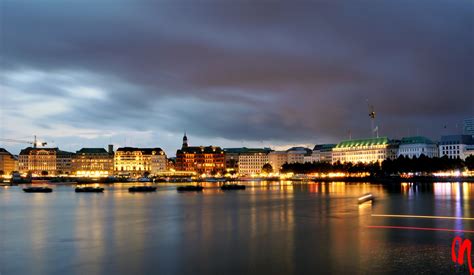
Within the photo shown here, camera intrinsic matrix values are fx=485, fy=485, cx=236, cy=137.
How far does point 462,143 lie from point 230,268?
151230mm

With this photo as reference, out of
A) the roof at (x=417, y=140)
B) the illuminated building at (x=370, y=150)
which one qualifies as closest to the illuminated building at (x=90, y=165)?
the illuminated building at (x=370, y=150)

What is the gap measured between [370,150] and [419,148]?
2287 cm

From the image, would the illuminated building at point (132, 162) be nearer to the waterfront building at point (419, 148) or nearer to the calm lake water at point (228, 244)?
the waterfront building at point (419, 148)

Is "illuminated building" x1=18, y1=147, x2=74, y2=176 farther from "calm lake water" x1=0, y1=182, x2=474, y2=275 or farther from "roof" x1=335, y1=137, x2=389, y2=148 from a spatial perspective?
"calm lake water" x1=0, y1=182, x2=474, y2=275

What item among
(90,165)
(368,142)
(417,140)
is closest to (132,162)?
(90,165)

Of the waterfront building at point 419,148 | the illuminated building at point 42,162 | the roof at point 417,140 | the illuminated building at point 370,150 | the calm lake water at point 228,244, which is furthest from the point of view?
the illuminated building at point 42,162

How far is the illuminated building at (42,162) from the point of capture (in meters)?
190

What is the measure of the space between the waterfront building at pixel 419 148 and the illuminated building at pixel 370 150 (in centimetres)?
616

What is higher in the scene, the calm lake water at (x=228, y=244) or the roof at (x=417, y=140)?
the roof at (x=417, y=140)

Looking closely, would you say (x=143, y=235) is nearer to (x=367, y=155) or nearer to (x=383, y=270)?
(x=383, y=270)

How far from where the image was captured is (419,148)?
165500 millimetres

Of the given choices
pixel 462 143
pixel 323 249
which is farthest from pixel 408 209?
pixel 462 143

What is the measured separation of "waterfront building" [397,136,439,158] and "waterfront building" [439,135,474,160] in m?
6.85

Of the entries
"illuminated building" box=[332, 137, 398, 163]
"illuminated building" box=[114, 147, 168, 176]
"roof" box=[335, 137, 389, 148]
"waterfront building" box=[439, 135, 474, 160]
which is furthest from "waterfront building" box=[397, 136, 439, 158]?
"illuminated building" box=[114, 147, 168, 176]
